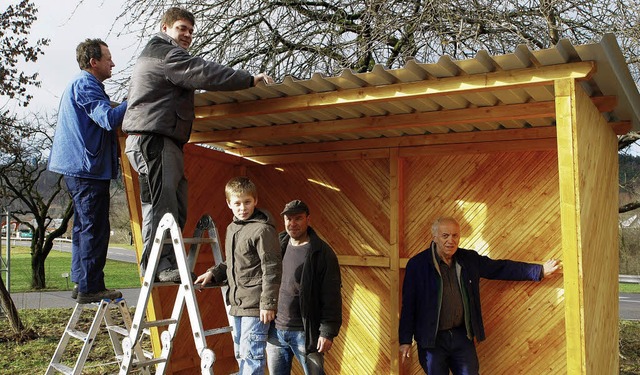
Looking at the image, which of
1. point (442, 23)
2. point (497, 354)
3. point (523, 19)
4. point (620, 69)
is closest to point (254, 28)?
point (442, 23)

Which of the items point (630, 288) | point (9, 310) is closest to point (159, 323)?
point (9, 310)

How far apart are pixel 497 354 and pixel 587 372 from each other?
90.4 inches

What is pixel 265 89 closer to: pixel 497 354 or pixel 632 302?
pixel 497 354

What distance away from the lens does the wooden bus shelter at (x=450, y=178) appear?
3.78m

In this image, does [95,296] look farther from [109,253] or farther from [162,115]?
[109,253]

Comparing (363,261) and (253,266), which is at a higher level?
(253,266)

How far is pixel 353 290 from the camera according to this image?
673 centimetres

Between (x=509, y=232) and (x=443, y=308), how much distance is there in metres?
1.22

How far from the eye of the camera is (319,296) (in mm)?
4859

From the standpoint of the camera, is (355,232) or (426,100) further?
(355,232)

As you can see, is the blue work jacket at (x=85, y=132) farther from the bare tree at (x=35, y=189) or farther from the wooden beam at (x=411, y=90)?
the bare tree at (x=35, y=189)

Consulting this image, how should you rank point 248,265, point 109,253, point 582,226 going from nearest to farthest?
point 582,226 < point 248,265 < point 109,253

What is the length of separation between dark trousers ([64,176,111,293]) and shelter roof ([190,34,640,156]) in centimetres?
108

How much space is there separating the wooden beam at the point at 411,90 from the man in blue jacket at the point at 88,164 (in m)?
0.90
